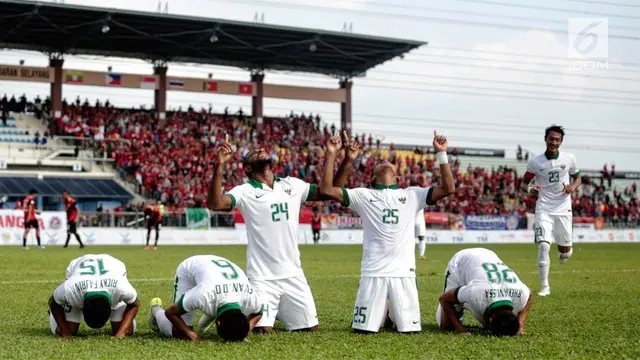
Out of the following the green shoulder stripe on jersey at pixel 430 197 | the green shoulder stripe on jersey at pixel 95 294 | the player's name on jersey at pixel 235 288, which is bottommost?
the green shoulder stripe on jersey at pixel 95 294

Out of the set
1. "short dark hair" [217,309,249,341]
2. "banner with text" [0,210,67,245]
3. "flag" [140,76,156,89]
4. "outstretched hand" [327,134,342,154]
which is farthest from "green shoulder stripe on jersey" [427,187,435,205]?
"flag" [140,76,156,89]

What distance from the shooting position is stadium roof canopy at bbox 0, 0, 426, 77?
1900 inches

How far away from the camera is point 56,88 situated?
50.8 meters

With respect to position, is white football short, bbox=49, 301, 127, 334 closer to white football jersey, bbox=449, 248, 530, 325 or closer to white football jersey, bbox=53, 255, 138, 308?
white football jersey, bbox=53, 255, 138, 308

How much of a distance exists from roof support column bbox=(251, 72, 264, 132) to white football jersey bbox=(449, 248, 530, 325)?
48.5 meters

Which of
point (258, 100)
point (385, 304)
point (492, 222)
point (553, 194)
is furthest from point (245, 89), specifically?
point (385, 304)

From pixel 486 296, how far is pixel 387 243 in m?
1.23

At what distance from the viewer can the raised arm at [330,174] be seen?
879 cm

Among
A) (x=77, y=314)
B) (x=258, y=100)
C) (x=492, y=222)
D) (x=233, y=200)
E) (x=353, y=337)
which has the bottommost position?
(x=492, y=222)

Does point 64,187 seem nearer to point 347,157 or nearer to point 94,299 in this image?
point 347,157

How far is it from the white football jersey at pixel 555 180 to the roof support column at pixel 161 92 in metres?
41.2

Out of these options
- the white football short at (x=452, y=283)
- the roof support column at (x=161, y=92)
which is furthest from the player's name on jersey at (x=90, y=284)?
the roof support column at (x=161, y=92)

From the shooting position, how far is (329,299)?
42.4ft

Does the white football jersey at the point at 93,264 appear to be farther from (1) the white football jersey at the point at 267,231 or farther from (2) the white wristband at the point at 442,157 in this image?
(2) the white wristband at the point at 442,157
